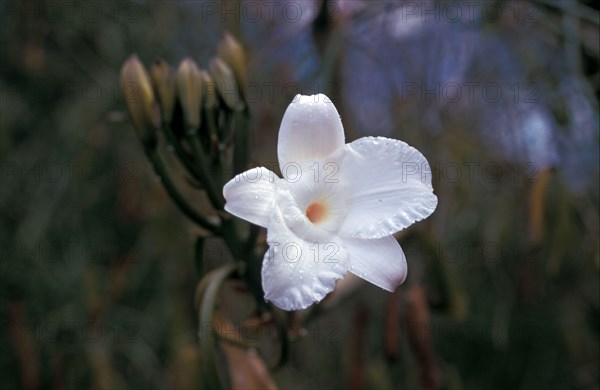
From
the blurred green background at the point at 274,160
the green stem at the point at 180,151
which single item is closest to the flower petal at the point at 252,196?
the green stem at the point at 180,151

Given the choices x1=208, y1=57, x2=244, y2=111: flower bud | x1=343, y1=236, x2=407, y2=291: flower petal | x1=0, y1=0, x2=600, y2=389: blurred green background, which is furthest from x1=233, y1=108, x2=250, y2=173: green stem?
x1=0, y1=0, x2=600, y2=389: blurred green background

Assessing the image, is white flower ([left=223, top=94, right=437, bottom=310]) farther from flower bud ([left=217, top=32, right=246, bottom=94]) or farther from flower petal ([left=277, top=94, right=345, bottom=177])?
flower bud ([left=217, top=32, right=246, bottom=94])

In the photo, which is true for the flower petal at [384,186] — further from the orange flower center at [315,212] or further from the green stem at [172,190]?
the green stem at [172,190]

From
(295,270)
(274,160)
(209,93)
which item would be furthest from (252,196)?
(274,160)

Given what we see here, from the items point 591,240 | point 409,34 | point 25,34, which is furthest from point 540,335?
point 25,34

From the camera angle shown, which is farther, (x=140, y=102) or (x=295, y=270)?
(x=140, y=102)

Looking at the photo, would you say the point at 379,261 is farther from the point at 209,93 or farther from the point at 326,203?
the point at 209,93
